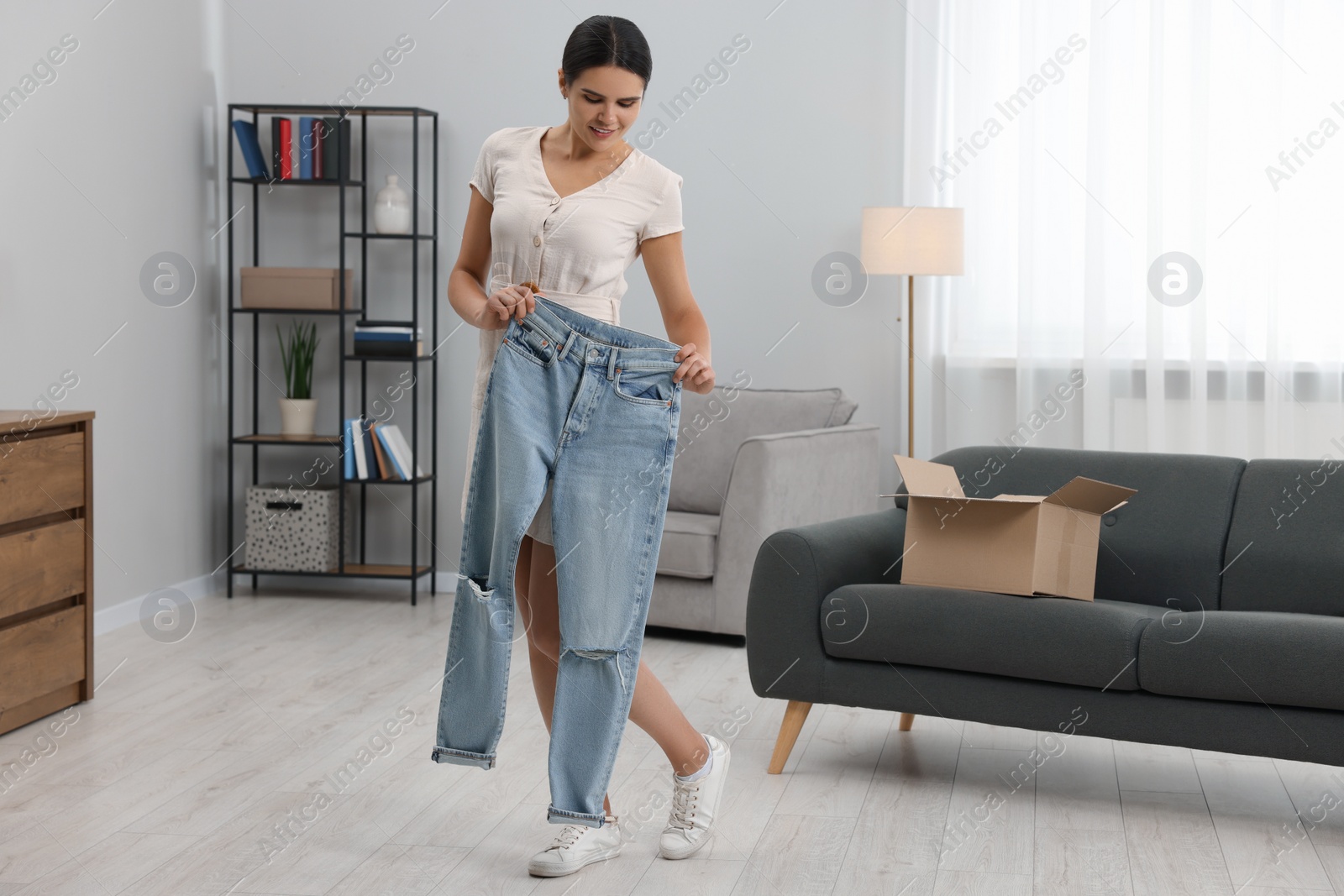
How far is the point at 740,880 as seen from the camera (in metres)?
2.11

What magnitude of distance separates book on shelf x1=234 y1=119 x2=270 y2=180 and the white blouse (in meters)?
2.86

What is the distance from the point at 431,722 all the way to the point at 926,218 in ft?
7.36

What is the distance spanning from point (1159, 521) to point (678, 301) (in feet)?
4.44

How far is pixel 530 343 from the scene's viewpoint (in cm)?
198

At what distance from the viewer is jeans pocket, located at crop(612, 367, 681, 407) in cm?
201

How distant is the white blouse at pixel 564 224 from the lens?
196 centimetres

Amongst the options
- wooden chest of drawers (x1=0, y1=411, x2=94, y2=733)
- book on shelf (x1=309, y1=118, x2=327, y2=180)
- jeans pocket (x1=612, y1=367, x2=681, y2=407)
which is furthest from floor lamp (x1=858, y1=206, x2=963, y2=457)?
wooden chest of drawers (x1=0, y1=411, x2=94, y2=733)

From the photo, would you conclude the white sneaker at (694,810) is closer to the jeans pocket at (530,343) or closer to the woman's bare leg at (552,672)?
the woman's bare leg at (552,672)

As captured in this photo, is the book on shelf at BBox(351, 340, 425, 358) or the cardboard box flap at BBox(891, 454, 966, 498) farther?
the book on shelf at BBox(351, 340, 425, 358)

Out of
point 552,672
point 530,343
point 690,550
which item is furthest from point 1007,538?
point 690,550

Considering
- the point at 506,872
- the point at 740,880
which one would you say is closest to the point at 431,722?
the point at 506,872

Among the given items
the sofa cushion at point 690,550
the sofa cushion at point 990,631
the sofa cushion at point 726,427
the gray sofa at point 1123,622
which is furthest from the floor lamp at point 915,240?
the sofa cushion at point 990,631

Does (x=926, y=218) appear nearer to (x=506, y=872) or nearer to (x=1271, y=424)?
(x=1271, y=424)

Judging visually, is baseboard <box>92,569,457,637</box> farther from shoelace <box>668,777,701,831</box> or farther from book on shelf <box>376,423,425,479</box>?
shoelace <box>668,777,701,831</box>
